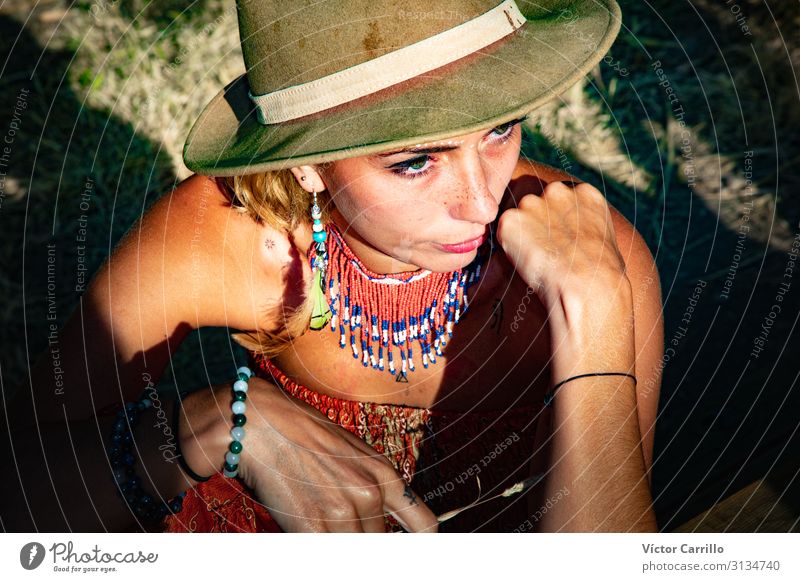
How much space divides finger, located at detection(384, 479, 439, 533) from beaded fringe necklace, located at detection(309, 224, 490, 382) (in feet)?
1.02

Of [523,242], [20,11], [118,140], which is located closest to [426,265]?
[523,242]

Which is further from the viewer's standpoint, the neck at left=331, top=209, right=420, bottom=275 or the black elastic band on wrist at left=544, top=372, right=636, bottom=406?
the neck at left=331, top=209, right=420, bottom=275

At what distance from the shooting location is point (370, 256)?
1320mm

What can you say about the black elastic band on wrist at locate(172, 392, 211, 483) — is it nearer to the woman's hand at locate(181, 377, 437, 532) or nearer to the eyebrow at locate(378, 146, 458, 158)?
the woman's hand at locate(181, 377, 437, 532)

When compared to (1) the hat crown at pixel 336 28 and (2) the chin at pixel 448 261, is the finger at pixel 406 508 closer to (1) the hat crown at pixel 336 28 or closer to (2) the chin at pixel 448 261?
(2) the chin at pixel 448 261

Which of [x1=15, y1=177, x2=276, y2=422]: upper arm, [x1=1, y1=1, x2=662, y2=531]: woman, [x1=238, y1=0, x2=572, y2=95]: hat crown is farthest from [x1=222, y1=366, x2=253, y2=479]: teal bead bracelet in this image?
[x1=238, y1=0, x2=572, y2=95]: hat crown

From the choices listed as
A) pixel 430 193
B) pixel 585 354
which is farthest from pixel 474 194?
pixel 585 354

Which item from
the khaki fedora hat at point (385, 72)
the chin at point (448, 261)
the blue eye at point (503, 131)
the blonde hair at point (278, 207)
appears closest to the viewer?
the khaki fedora hat at point (385, 72)

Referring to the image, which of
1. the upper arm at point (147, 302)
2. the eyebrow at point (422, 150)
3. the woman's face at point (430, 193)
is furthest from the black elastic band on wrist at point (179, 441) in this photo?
the eyebrow at point (422, 150)

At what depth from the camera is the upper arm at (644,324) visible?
Answer: 1.31 metres

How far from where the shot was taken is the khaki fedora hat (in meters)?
0.92

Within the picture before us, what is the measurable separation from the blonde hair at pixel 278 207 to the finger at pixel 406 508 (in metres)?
0.39

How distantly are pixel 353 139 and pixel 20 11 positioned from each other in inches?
61.9

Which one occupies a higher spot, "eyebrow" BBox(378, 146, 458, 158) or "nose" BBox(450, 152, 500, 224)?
"eyebrow" BBox(378, 146, 458, 158)
